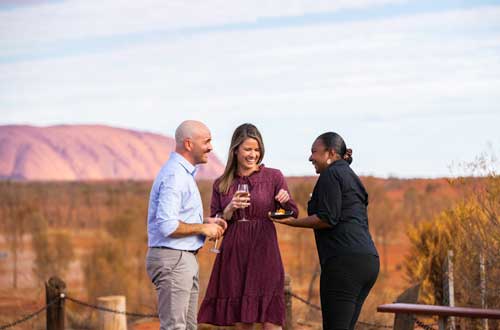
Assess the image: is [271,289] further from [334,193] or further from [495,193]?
[495,193]

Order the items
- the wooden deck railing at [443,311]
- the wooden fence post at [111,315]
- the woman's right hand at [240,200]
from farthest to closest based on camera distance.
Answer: the wooden fence post at [111,315] < the wooden deck railing at [443,311] < the woman's right hand at [240,200]

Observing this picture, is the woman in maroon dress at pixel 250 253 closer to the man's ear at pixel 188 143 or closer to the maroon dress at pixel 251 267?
the maroon dress at pixel 251 267

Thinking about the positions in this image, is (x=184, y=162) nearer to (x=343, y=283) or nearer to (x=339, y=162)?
(x=339, y=162)

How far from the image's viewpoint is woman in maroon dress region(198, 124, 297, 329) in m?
6.57

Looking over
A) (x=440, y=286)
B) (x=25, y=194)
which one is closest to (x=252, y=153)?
(x=440, y=286)

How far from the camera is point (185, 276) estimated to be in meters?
5.99

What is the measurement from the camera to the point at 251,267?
21.6 feet

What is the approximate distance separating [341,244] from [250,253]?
31.8 inches

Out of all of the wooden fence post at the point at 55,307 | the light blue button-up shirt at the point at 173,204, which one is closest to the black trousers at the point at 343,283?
the light blue button-up shirt at the point at 173,204

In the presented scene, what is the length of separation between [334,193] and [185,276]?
1042 millimetres

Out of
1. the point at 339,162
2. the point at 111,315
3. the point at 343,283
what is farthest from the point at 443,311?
the point at 111,315

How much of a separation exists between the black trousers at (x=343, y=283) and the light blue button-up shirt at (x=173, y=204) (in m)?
0.84

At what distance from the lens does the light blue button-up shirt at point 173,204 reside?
230 inches

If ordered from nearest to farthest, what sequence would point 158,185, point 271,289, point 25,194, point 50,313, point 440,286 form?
1. point 158,185
2. point 271,289
3. point 50,313
4. point 440,286
5. point 25,194
